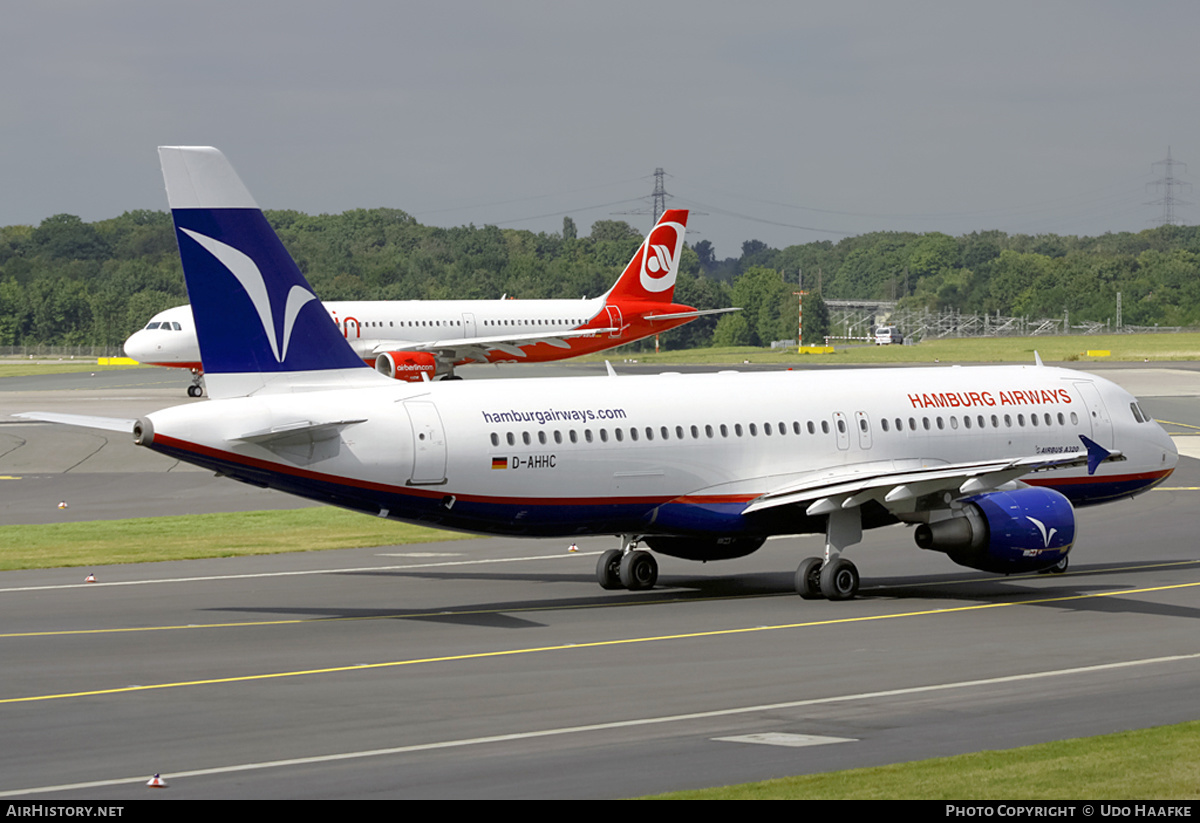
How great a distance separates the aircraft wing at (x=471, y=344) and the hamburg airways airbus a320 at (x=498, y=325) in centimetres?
5

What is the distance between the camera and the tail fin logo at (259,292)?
2656 centimetres

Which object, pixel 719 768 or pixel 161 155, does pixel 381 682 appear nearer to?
pixel 719 768

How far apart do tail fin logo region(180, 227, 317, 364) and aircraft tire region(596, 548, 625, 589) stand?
7.91 metres

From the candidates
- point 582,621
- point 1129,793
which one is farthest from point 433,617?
point 1129,793

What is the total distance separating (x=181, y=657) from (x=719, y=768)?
10.4 m

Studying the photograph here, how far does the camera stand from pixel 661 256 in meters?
89.6

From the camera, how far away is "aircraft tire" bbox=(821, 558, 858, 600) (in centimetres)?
2912

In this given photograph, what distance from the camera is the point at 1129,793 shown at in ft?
48.0

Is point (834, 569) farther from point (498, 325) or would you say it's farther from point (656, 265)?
point (656, 265)

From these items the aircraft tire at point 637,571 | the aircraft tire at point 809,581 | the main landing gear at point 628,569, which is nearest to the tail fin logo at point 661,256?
the main landing gear at point 628,569

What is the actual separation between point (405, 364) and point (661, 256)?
18.6 m

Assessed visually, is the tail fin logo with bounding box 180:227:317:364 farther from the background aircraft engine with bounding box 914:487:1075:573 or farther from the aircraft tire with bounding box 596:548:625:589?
the background aircraft engine with bounding box 914:487:1075:573

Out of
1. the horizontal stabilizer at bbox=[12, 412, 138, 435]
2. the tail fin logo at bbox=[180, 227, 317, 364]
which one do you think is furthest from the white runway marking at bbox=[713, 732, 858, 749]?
the horizontal stabilizer at bbox=[12, 412, 138, 435]

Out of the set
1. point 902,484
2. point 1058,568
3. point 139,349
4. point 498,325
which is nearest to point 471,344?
point 498,325
